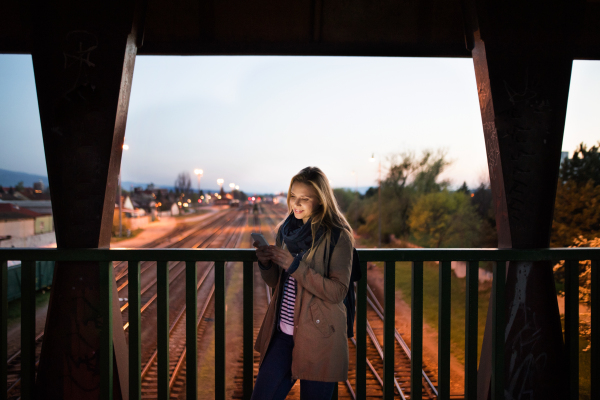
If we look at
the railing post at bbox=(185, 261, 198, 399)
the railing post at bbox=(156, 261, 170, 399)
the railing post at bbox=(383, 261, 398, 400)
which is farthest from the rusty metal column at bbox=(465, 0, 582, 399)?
the railing post at bbox=(156, 261, 170, 399)

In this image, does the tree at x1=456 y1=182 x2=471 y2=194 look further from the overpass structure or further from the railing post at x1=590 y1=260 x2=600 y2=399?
the railing post at x1=590 y1=260 x2=600 y2=399

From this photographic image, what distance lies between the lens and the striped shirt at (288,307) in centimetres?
184

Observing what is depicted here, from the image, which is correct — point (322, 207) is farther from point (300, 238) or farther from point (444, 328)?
point (444, 328)

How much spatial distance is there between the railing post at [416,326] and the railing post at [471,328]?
30cm

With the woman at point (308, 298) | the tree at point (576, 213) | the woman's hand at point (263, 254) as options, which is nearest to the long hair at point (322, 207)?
the woman at point (308, 298)

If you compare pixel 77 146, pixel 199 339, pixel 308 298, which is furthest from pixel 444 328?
pixel 199 339

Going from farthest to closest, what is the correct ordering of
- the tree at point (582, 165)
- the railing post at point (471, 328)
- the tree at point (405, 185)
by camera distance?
the tree at point (405, 185)
the tree at point (582, 165)
the railing post at point (471, 328)

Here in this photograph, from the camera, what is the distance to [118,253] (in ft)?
6.81

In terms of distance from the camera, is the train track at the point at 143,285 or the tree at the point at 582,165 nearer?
the train track at the point at 143,285

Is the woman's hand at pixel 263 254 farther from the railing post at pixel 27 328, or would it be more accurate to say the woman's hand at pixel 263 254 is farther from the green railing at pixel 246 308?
the railing post at pixel 27 328

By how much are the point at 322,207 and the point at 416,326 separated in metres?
0.98

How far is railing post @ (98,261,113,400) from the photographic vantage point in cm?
208

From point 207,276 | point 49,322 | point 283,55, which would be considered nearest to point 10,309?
point 207,276

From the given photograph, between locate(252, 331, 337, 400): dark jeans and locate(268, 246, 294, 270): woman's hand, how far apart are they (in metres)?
0.42
